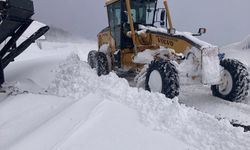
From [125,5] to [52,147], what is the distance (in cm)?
519

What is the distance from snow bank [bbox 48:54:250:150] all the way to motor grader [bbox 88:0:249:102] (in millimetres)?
814

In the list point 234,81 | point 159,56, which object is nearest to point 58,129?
point 159,56

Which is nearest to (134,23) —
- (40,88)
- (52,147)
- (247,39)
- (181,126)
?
(40,88)

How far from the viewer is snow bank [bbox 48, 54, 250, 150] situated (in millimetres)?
3604

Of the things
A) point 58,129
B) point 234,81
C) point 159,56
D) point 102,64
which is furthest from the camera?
point 102,64

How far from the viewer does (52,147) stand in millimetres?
3508

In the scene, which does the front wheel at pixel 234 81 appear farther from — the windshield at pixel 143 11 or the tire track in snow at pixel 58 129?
the tire track in snow at pixel 58 129

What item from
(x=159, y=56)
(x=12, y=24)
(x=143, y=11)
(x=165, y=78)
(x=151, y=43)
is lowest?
(x=165, y=78)

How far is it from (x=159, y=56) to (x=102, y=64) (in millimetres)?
2348

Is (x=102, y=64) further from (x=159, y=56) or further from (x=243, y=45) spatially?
(x=243, y=45)

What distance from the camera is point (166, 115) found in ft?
13.7

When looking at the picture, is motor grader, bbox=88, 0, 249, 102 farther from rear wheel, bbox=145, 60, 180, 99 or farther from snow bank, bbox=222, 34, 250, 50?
snow bank, bbox=222, 34, 250, 50

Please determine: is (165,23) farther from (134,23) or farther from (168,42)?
(168,42)

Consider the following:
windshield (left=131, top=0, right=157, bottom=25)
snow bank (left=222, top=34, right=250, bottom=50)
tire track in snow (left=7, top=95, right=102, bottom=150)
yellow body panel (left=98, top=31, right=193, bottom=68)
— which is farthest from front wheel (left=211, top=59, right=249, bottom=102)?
snow bank (left=222, top=34, right=250, bottom=50)
